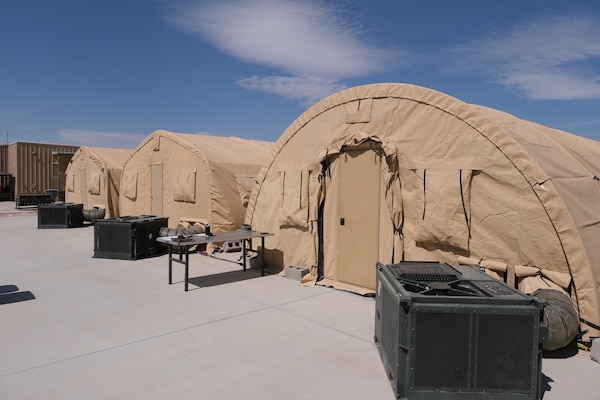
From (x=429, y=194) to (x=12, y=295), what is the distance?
730cm

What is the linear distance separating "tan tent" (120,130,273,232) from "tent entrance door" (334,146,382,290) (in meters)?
5.06

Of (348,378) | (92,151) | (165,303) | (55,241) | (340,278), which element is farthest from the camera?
(92,151)

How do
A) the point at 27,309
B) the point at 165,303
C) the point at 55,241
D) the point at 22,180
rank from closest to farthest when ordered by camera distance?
the point at 27,309 < the point at 165,303 < the point at 55,241 < the point at 22,180

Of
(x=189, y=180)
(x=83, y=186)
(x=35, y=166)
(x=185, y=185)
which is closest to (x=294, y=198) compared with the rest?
(x=189, y=180)

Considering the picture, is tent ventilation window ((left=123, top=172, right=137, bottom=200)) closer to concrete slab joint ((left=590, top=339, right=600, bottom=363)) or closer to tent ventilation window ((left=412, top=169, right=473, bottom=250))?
tent ventilation window ((left=412, top=169, right=473, bottom=250))

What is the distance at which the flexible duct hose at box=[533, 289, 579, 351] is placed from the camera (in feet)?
15.0

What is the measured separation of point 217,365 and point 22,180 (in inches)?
1303

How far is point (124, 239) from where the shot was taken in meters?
10.6

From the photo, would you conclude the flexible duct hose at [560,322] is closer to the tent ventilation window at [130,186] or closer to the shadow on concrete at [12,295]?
the shadow on concrete at [12,295]

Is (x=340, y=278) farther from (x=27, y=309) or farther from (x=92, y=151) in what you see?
(x=92, y=151)

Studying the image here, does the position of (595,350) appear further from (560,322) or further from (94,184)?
(94,184)

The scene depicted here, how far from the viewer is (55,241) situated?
13.6m

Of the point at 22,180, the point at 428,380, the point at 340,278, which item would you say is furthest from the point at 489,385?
the point at 22,180

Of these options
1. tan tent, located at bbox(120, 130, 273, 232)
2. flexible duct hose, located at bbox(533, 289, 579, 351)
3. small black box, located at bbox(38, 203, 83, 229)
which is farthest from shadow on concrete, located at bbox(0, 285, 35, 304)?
small black box, located at bbox(38, 203, 83, 229)
